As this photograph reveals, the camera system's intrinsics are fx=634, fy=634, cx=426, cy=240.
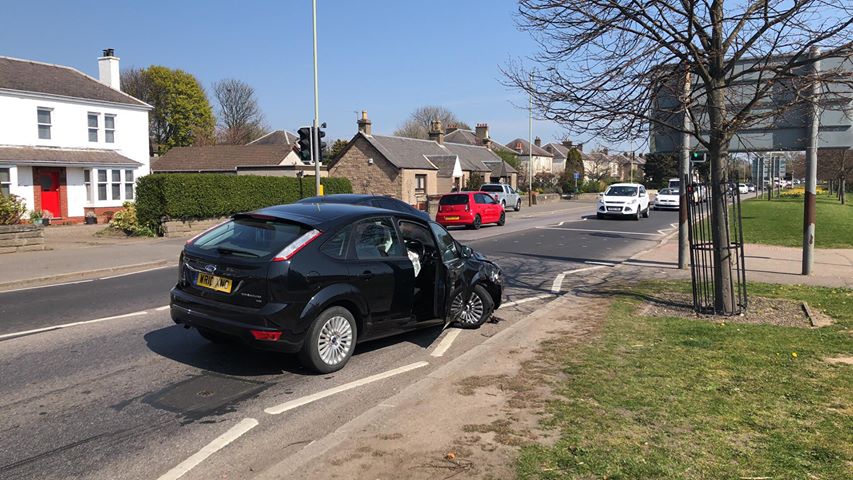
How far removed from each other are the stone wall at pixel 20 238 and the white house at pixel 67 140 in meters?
11.0

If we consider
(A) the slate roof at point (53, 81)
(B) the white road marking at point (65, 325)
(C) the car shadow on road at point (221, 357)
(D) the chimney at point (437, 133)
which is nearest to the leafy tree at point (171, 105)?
(D) the chimney at point (437, 133)

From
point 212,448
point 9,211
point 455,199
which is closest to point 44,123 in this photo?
point 9,211

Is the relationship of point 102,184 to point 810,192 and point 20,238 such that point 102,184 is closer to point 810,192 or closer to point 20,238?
point 20,238

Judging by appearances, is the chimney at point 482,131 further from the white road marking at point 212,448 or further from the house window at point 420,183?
the white road marking at point 212,448

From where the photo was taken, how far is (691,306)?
9180mm

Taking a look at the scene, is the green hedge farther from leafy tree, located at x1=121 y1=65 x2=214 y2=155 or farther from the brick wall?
leafy tree, located at x1=121 y1=65 x2=214 y2=155

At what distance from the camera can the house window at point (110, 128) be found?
31384mm

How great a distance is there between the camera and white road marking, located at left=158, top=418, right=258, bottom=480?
3.91m

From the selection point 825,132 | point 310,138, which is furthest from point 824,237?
point 310,138

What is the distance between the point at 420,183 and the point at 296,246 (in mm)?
42561

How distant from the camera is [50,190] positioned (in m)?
28.2

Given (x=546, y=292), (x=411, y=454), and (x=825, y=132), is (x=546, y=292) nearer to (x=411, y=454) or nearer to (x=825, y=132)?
(x=825, y=132)

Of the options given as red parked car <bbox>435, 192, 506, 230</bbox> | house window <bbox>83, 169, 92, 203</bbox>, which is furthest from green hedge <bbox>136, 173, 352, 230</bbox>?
house window <bbox>83, 169, 92, 203</bbox>

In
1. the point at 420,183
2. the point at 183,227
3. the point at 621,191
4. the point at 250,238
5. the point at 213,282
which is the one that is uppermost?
the point at 420,183
